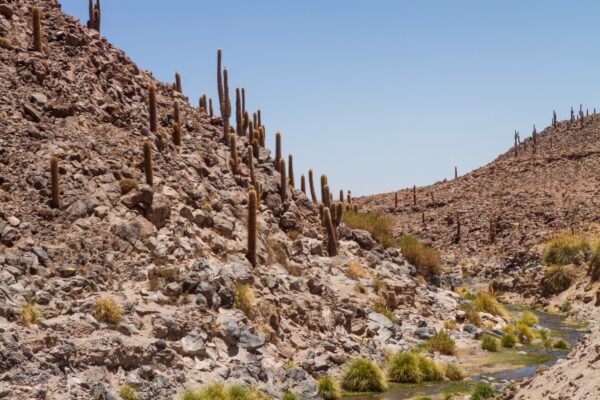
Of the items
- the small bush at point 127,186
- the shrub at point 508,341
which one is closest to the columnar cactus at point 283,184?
the small bush at point 127,186

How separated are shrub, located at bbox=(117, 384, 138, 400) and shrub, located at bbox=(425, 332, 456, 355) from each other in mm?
11517

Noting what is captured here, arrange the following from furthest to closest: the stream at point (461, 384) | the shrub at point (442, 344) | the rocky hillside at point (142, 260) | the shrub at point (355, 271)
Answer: the shrub at point (355, 271)
the shrub at point (442, 344)
the stream at point (461, 384)
the rocky hillside at point (142, 260)

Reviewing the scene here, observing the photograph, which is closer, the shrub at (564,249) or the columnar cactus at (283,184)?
the columnar cactus at (283,184)

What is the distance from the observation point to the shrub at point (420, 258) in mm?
37938

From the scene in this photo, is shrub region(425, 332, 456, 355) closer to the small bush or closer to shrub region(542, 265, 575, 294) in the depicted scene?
the small bush

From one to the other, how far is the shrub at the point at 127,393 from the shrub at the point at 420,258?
78.1ft

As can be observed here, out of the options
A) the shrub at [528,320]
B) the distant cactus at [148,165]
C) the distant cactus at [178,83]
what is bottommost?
the shrub at [528,320]

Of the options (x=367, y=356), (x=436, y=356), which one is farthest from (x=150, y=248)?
(x=436, y=356)

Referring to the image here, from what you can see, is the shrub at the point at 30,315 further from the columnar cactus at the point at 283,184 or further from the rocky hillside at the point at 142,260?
the columnar cactus at the point at 283,184

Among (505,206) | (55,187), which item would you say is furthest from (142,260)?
(505,206)

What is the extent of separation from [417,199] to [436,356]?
139 ft

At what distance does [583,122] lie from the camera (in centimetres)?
8869

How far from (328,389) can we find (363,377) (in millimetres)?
A: 1481

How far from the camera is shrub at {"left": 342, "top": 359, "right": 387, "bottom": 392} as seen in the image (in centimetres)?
1931
